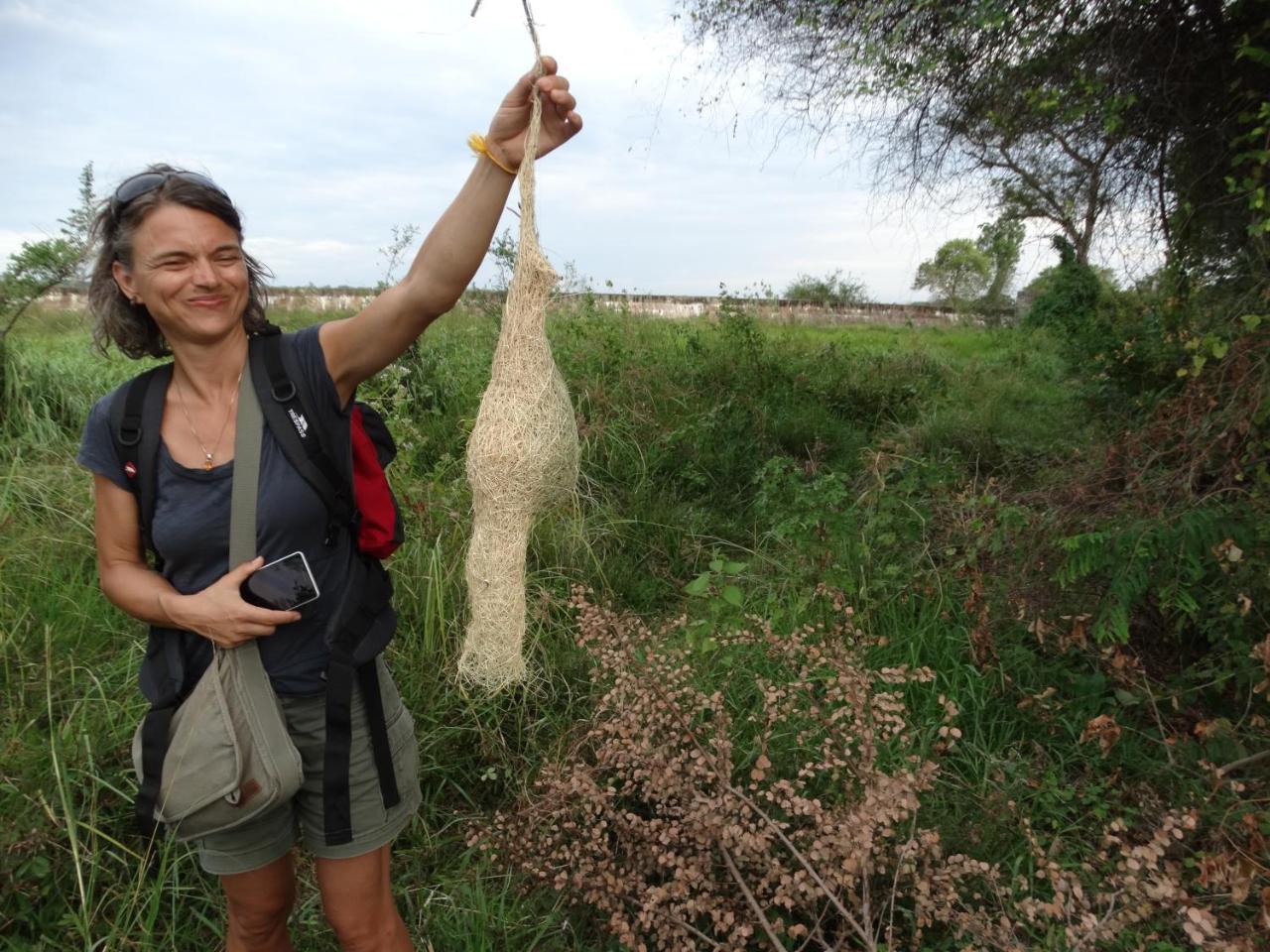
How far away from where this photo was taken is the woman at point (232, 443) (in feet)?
5.74

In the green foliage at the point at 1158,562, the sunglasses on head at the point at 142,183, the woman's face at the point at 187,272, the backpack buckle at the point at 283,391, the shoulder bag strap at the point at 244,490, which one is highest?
the sunglasses on head at the point at 142,183

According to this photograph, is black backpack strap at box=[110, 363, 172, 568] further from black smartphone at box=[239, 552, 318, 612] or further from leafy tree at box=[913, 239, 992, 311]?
leafy tree at box=[913, 239, 992, 311]

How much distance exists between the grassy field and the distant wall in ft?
5.92

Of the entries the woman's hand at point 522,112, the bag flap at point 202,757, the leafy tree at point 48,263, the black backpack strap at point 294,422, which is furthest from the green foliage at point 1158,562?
the leafy tree at point 48,263

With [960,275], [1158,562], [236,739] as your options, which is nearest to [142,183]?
[236,739]

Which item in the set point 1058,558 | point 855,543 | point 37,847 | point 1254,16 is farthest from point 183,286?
point 1254,16

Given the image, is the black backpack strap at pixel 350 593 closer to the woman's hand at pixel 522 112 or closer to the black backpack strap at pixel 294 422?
the black backpack strap at pixel 294 422

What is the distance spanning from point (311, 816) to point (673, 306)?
967cm

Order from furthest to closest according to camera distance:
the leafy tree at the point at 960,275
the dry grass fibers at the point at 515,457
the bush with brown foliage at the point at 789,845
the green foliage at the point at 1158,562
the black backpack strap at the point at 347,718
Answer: the leafy tree at the point at 960,275
the green foliage at the point at 1158,562
the dry grass fibers at the point at 515,457
the bush with brown foliage at the point at 789,845
the black backpack strap at the point at 347,718

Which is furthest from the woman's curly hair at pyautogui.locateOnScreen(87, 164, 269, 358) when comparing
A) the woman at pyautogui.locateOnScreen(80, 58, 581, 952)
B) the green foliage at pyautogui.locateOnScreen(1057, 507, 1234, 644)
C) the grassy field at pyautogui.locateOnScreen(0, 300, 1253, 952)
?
the green foliage at pyautogui.locateOnScreen(1057, 507, 1234, 644)

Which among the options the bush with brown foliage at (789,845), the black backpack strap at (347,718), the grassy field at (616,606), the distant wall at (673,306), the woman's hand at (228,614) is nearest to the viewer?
the woman's hand at (228,614)

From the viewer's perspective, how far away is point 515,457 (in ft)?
7.57

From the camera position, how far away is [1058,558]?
3.50 meters

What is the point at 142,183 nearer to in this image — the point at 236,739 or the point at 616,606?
the point at 236,739
